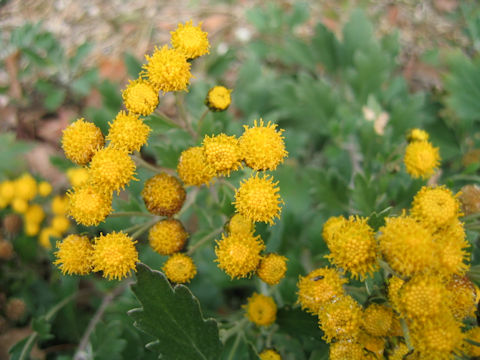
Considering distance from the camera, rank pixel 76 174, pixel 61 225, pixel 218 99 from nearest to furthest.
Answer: pixel 218 99 < pixel 76 174 < pixel 61 225

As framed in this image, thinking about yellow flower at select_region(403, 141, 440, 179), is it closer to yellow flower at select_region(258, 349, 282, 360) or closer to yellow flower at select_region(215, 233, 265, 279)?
yellow flower at select_region(215, 233, 265, 279)

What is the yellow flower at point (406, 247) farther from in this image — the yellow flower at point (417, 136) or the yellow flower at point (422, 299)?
the yellow flower at point (417, 136)

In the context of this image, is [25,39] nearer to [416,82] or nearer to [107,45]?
[107,45]

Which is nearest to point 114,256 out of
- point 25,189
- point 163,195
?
point 163,195

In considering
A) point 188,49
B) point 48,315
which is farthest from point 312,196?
point 48,315

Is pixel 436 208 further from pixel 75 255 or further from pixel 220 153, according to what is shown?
pixel 75 255

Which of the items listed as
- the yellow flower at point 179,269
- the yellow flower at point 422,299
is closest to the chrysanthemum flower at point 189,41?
the yellow flower at point 179,269

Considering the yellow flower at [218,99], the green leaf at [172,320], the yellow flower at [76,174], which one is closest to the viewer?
the green leaf at [172,320]
